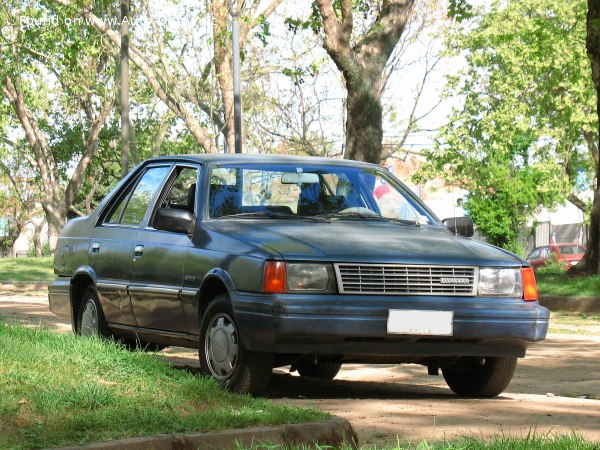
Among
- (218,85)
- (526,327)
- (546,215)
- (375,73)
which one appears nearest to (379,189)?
(526,327)

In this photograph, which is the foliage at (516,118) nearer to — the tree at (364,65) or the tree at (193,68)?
the tree at (193,68)

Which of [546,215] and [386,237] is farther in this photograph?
[546,215]

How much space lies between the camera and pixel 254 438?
5.72 meters

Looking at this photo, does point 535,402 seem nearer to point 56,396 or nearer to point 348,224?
point 348,224

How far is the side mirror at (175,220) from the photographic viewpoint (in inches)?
338

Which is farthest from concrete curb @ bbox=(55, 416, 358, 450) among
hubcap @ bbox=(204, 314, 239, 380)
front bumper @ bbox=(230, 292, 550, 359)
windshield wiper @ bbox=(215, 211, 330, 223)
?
windshield wiper @ bbox=(215, 211, 330, 223)

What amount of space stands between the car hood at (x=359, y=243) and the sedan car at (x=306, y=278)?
0.04 ft

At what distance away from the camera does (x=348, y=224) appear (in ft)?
27.9

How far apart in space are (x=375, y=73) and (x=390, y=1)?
157cm

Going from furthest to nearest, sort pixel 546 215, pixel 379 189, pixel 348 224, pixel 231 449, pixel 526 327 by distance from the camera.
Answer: pixel 546 215 < pixel 379 189 < pixel 348 224 < pixel 526 327 < pixel 231 449

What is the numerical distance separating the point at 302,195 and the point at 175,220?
951 millimetres

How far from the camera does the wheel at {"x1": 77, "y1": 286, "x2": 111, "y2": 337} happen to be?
9945 mm

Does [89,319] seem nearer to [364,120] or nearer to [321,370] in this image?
[321,370]

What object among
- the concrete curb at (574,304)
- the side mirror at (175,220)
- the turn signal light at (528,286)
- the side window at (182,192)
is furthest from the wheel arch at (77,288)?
the concrete curb at (574,304)
